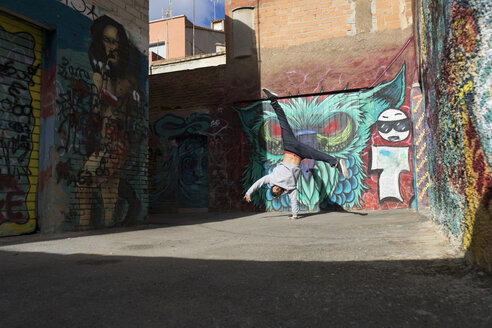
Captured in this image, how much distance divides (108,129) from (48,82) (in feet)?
4.08

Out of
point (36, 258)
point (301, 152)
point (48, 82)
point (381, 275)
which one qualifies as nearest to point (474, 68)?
point (381, 275)

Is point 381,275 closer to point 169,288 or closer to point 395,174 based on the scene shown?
point 169,288

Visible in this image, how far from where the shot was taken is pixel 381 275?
235cm

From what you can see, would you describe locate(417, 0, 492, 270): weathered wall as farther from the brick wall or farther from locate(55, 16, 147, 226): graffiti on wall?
the brick wall

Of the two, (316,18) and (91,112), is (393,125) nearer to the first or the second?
(316,18)

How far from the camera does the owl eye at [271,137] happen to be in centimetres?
955

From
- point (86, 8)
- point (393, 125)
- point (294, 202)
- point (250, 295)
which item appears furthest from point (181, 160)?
point (250, 295)

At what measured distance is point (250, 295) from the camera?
80.7 inches

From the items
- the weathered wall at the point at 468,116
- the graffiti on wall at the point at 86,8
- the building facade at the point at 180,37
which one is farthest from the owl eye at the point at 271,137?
the building facade at the point at 180,37

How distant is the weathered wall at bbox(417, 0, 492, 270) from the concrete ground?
28cm

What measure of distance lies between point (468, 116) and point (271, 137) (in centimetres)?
738

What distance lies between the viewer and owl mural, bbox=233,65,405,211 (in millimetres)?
8789

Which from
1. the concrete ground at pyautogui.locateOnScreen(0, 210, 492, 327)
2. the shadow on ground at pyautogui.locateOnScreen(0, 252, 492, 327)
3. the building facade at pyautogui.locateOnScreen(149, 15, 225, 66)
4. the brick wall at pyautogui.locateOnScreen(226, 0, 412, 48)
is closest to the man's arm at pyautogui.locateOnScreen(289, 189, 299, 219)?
the concrete ground at pyautogui.locateOnScreen(0, 210, 492, 327)

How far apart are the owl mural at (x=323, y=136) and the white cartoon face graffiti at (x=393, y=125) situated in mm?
143
